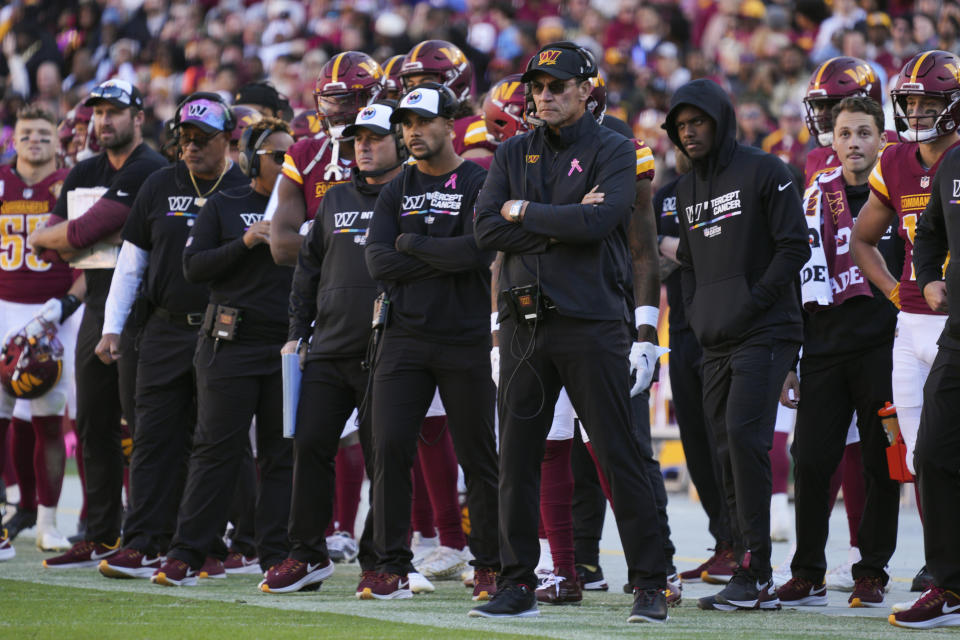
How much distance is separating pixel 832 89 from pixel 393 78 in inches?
110

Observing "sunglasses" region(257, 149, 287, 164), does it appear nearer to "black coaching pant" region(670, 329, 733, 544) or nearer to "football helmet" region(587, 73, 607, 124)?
"football helmet" region(587, 73, 607, 124)

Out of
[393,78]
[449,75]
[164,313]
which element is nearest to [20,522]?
[164,313]

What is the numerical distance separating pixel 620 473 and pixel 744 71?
1187cm

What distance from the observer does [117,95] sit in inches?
368

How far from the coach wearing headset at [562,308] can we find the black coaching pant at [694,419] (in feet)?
6.86

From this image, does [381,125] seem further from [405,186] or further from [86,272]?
[86,272]

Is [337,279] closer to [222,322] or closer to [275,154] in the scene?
[222,322]

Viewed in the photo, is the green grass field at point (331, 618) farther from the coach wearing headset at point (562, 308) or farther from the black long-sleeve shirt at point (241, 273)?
the black long-sleeve shirt at point (241, 273)

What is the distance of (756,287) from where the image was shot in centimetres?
684

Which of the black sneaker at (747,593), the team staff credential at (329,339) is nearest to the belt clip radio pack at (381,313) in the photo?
the team staff credential at (329,339)

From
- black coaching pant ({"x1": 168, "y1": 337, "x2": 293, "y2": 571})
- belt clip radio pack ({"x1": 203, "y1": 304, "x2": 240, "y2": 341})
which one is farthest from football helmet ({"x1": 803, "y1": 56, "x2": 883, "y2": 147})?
belt clip radio pack ({"x1": 203, "y1": 304, "x2": 240, "y2": 341})

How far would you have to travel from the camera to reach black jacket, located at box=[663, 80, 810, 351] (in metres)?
6.86

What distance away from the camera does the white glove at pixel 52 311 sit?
1014 centimetres

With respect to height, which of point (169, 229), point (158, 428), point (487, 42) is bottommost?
point (158, 428)
